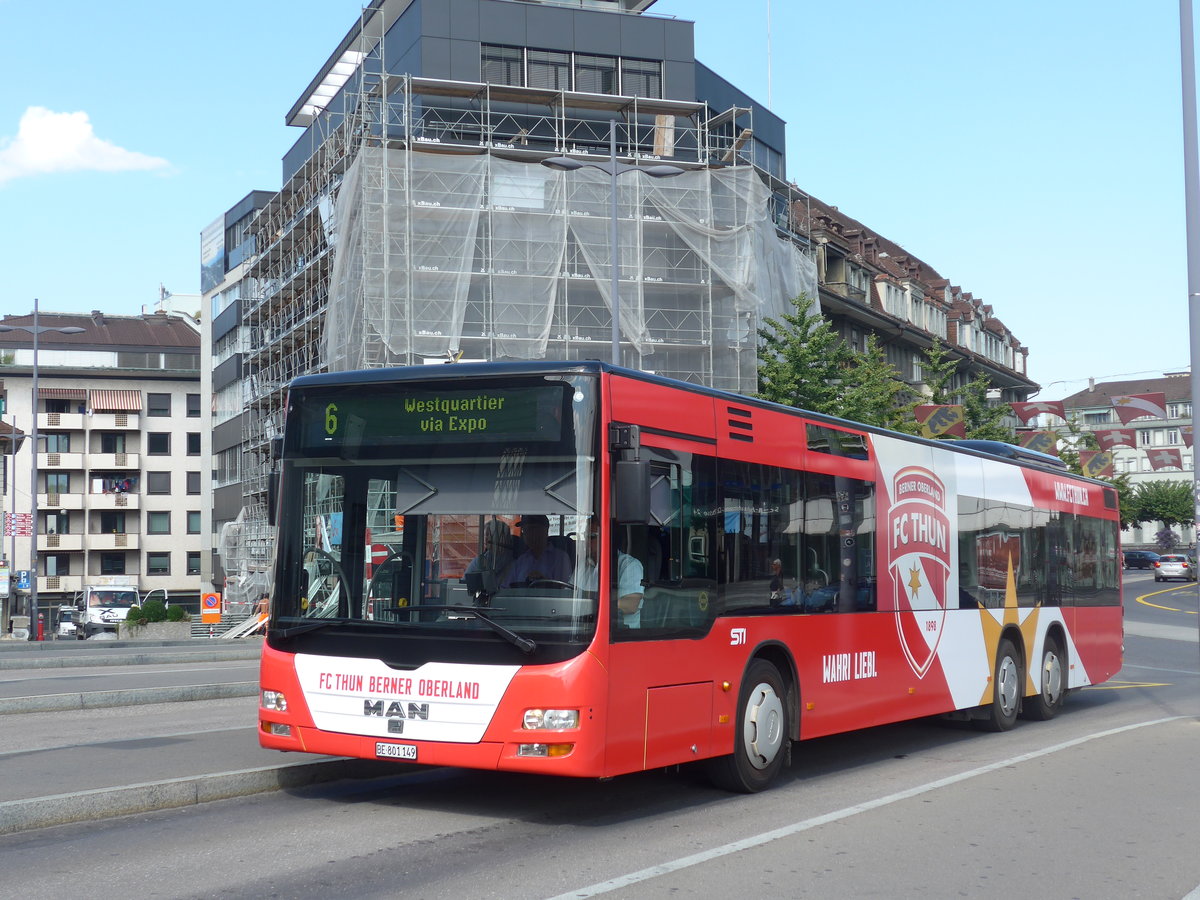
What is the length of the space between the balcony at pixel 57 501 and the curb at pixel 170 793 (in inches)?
3153

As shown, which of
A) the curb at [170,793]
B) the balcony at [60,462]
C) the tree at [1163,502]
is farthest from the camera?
the tree at [1163,502]

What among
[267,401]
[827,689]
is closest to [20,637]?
[267,401]

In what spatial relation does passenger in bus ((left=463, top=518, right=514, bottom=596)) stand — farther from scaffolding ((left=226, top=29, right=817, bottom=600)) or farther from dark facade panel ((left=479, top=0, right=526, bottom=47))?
dark facade panel ((left=479, top=0, right=526, bottom=47))

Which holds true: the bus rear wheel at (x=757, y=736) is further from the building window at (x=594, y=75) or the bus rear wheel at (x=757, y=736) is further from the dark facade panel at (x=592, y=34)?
the dark facade panel at (x=592, y=34)

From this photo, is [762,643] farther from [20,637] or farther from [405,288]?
[20,637]

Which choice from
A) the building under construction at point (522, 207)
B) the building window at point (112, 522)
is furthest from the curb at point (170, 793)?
the building window at point (112, 522)

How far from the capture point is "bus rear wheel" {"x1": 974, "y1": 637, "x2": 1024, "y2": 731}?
47.5ft

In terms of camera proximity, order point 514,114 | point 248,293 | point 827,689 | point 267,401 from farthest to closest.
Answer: point 248,293
point 267,401
point 514,114
point 827,689

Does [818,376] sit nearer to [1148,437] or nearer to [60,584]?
[60,584]

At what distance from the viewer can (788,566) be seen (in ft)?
34.4

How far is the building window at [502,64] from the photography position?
44250mm

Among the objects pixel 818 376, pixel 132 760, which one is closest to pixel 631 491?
pixel 132 760

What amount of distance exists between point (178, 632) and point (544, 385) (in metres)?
45.9

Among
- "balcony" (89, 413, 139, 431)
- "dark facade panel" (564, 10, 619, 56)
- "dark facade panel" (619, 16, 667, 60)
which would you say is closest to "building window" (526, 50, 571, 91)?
"dark facade panel" (564, 10, 619, 56)
